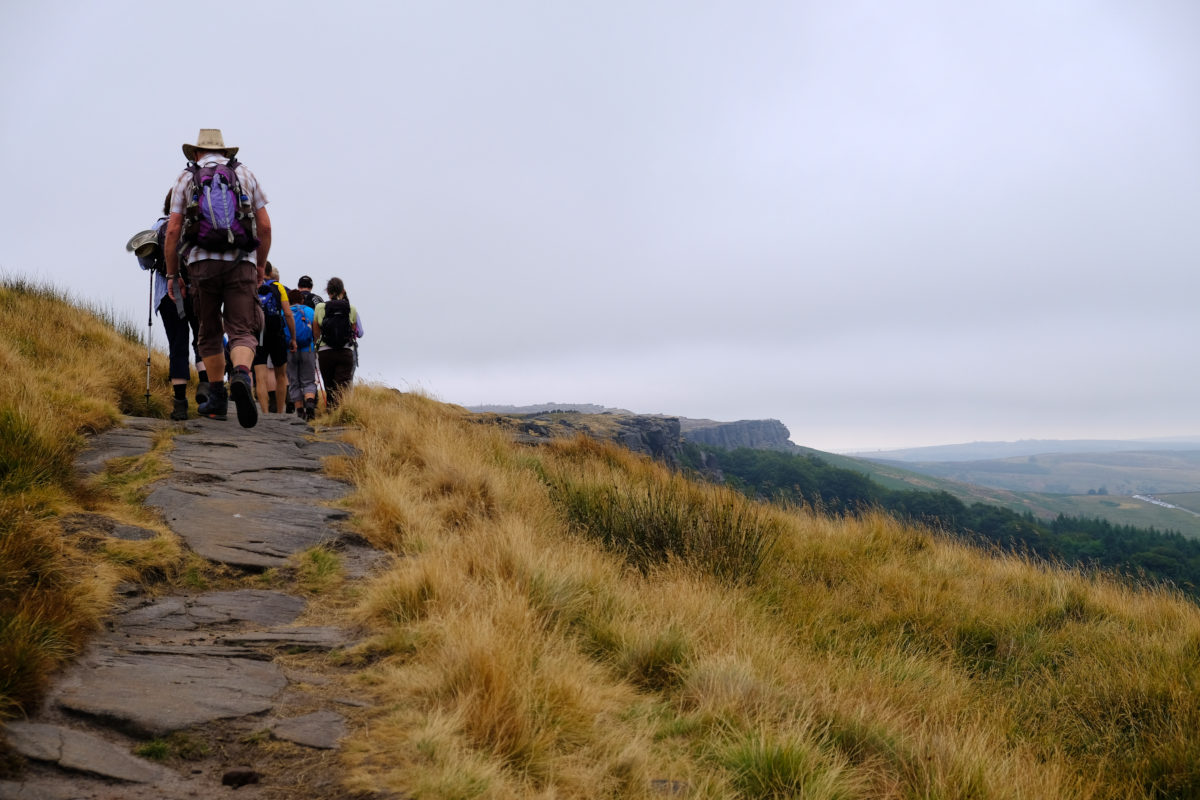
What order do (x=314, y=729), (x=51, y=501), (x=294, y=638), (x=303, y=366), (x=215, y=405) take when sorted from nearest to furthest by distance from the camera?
(x=314, y=729), (x=294, y=638), (x=51, y=501), (x=215, y=405), (x=303, y=366)

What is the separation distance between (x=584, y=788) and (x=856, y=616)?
4.10 m

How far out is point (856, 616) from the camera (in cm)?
570

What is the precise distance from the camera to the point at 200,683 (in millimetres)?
2682

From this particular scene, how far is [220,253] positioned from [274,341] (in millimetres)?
3543

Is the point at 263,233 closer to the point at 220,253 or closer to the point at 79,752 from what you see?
the point at 220,253

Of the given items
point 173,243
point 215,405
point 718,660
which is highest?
point 173,243

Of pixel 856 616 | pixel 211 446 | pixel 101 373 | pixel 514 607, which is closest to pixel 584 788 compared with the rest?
pixel 514 607

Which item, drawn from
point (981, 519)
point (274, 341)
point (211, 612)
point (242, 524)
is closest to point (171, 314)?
point (274, 341)

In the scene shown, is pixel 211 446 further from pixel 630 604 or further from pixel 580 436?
pixel 580 436

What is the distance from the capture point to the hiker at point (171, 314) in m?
6.94

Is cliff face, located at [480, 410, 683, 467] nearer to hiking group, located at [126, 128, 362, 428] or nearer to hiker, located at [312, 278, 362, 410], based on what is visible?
hiker, located at [312, 278, 362, 410]

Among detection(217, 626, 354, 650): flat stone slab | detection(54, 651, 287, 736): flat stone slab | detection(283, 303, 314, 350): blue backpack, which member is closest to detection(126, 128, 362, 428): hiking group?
detection(283, 303, 314, 350): blue backpack

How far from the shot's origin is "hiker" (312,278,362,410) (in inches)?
370

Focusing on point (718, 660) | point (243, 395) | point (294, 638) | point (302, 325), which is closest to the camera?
point (294, 638)
